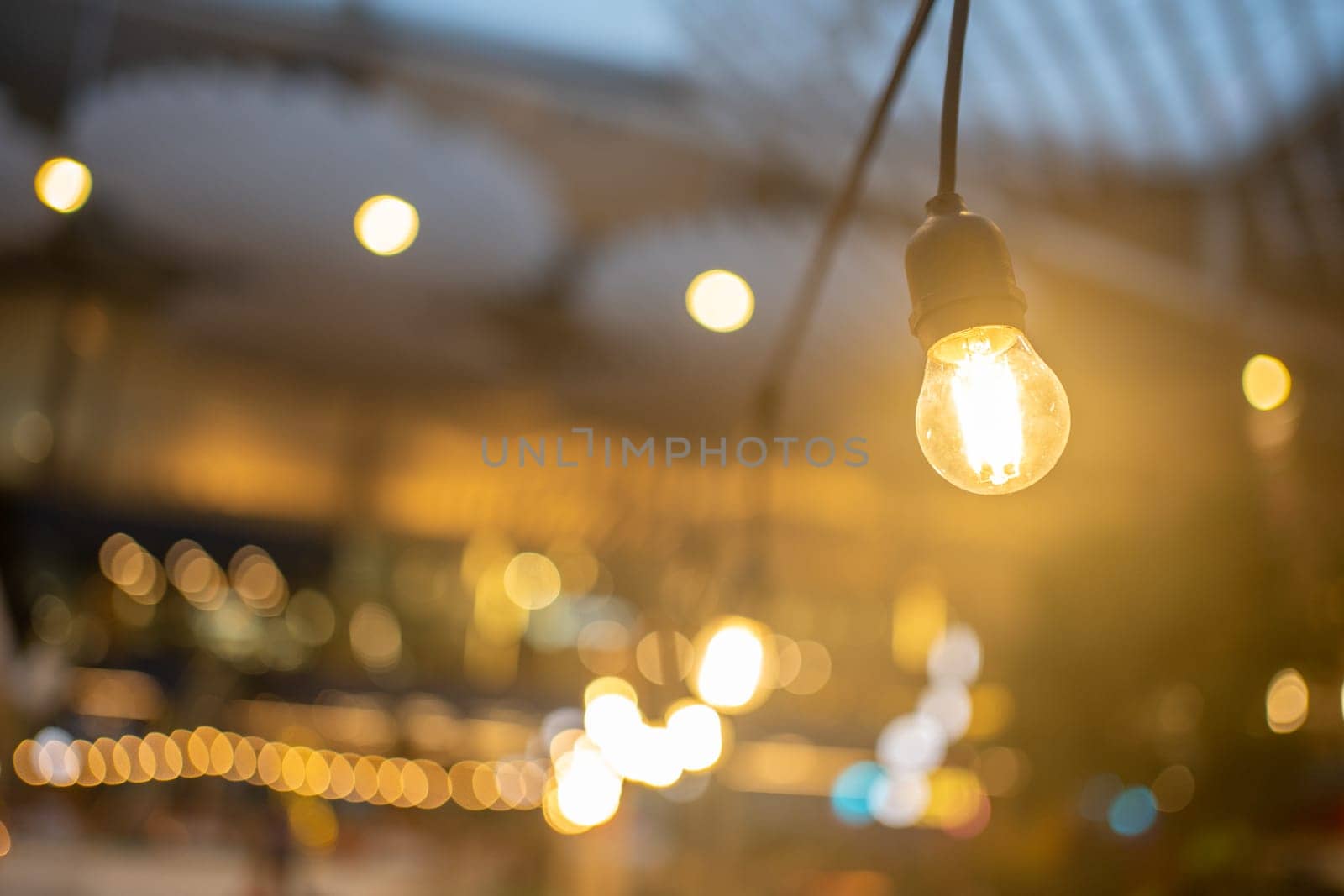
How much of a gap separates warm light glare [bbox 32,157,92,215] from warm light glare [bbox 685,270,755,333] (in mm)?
2867

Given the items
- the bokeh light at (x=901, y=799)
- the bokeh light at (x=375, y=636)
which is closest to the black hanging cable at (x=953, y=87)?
the bokeh light at (x=901, y=799)

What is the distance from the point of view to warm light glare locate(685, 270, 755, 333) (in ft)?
18.4

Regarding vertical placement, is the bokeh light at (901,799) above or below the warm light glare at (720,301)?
below

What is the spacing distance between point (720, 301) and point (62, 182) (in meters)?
3.07

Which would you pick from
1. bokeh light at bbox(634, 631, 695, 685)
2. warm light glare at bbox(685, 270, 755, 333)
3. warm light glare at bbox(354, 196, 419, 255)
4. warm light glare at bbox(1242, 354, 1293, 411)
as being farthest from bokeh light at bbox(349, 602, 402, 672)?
warm light glare at bbox(1242, 354, 1293, 411)

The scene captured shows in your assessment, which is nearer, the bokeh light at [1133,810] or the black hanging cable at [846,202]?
the black hanging cable at [846,202]

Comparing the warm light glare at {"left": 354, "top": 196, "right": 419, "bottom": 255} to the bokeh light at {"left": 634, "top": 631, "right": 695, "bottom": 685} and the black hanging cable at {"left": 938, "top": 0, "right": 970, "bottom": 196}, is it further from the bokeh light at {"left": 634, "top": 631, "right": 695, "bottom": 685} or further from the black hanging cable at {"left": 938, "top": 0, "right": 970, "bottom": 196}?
the black hanging cable at {"left": 938, "top": 0, "right": 970, "bottom": 196}

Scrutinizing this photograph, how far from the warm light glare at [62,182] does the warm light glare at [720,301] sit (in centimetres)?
287

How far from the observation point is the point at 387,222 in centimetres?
510

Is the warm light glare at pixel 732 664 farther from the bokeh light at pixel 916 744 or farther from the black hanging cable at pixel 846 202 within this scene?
the bokeh light at pixel 916 744

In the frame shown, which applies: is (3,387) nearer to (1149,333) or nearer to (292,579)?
(292,579)

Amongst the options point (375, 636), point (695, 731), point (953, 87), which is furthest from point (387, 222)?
point (375, 636)

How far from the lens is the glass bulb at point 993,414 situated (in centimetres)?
133

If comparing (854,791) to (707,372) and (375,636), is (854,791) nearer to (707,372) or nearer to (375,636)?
(375,636)
